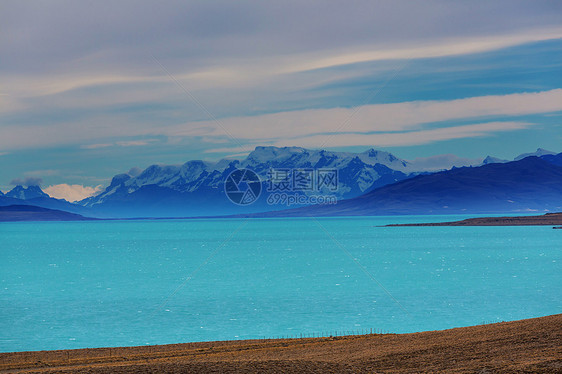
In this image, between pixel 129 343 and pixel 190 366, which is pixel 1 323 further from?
pixel 190 366

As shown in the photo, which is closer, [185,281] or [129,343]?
[129,343]

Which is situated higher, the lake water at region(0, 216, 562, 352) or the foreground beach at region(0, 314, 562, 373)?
the foreground beach at region(0, 314, 562, 373)

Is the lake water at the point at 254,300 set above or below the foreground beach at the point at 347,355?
below

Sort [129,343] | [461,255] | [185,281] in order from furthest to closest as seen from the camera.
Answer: [461,255], [185,281], [129,343]

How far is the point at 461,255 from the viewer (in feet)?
362

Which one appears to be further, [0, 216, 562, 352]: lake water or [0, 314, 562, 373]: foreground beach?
[0, 216, 562, 352]: lake water

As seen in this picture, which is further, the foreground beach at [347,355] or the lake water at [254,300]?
the lake water at [254,300]

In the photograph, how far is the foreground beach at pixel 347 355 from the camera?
57.1 ft

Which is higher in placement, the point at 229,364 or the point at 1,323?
the point at 229,364

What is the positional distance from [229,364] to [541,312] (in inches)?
1243

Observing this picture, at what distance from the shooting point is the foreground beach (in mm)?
17391

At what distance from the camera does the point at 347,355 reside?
21266 mm

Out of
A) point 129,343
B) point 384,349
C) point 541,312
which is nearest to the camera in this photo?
point 384,349

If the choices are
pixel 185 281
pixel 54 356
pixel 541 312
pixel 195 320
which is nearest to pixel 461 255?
pixel 185 281
